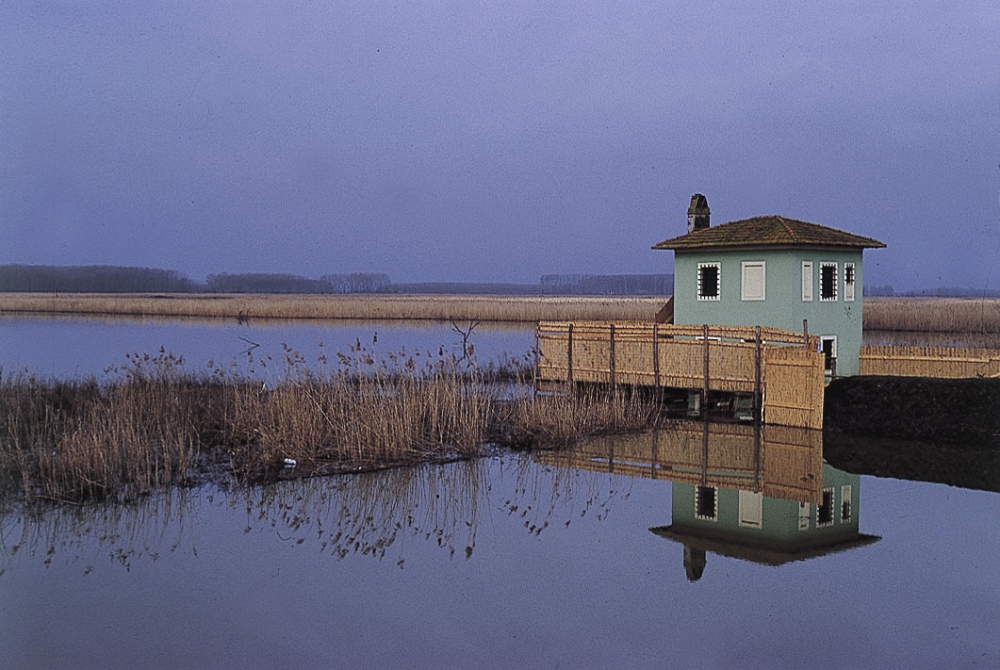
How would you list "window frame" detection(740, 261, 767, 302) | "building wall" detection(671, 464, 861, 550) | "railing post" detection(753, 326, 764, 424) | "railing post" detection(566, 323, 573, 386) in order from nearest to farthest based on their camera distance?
"building wall" detection(671, 464, 861, 550) < "railing post" detection(753, 326, 764, 424) < "window frame" detection(740, 261, 767, 302) < "railing post" detection(566, 323, 573, 386)

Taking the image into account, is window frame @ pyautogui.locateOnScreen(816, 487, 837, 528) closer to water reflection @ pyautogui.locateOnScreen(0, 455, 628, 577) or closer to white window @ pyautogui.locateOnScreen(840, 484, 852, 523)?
white window @ pyautogui.locateOnScreen(840, 484, 852, 523)

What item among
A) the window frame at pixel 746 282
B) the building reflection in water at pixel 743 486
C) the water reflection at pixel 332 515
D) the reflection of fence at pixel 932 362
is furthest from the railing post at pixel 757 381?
the water reflection at pixel 332 515

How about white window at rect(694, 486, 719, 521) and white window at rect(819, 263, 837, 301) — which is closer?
white window at rect(694, 486, 719, 521)

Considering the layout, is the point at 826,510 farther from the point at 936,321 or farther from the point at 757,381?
the point at 936,321

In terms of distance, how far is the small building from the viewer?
2325cm

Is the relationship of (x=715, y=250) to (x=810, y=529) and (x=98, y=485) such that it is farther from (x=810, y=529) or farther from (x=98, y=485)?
(x=98, y=485)

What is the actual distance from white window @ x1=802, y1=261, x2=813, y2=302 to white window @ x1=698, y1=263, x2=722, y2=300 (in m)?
2.11

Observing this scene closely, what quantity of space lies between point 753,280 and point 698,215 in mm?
4208

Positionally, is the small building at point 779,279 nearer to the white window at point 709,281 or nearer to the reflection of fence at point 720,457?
the white window at point 709,281

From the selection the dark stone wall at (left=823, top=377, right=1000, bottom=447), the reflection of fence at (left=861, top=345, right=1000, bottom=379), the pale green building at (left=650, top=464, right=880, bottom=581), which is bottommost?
the pale green building at (left=650, top=464, right=880, bottom=581)

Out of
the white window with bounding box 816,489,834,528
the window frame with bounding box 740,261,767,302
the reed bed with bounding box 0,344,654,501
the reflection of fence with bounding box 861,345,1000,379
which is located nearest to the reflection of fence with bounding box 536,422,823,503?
the white window with bounding box 816,489,834,528

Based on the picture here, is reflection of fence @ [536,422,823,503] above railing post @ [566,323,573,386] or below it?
below

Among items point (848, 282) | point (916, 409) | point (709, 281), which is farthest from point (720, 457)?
point (848, 282)

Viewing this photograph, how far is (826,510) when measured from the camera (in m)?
14.2
